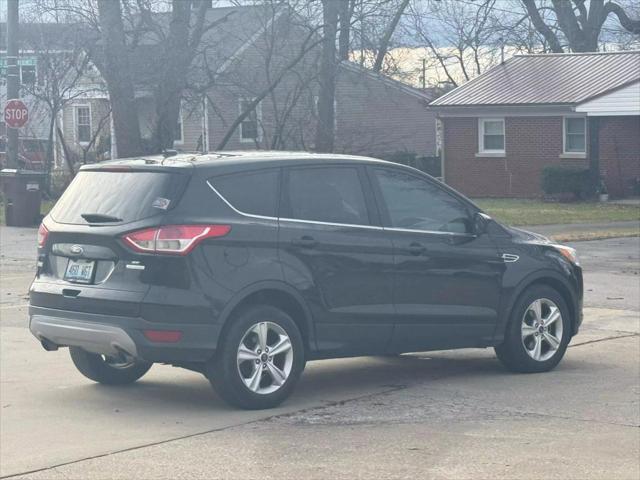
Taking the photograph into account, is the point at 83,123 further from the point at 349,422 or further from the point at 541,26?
the point at 349,422

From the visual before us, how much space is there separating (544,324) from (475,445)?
2.83 metres

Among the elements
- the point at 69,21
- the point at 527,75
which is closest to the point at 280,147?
the point at 69,21

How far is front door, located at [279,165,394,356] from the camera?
8.66 meters

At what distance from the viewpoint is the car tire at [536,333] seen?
32.3ft

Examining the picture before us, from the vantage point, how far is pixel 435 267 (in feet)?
30.7

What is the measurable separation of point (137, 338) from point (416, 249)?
91.7 inches

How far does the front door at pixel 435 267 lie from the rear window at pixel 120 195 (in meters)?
1.75

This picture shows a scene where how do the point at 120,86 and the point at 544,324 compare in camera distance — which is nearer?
the point at 544,324

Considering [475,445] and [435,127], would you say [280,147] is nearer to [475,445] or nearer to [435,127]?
[435,127]

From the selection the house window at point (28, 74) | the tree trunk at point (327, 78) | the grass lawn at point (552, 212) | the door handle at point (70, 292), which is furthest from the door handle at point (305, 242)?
the tree trunk at point (327, 78)

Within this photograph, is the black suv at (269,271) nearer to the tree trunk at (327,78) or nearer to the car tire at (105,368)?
the car tire at (105,368)

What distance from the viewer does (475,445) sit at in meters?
7.40

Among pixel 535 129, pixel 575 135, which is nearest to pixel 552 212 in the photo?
pixel 575 135

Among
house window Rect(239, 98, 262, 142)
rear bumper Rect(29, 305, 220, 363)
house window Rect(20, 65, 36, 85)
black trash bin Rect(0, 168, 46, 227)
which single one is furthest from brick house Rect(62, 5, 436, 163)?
rear bumper Rect(29, 305, 220, 363)
